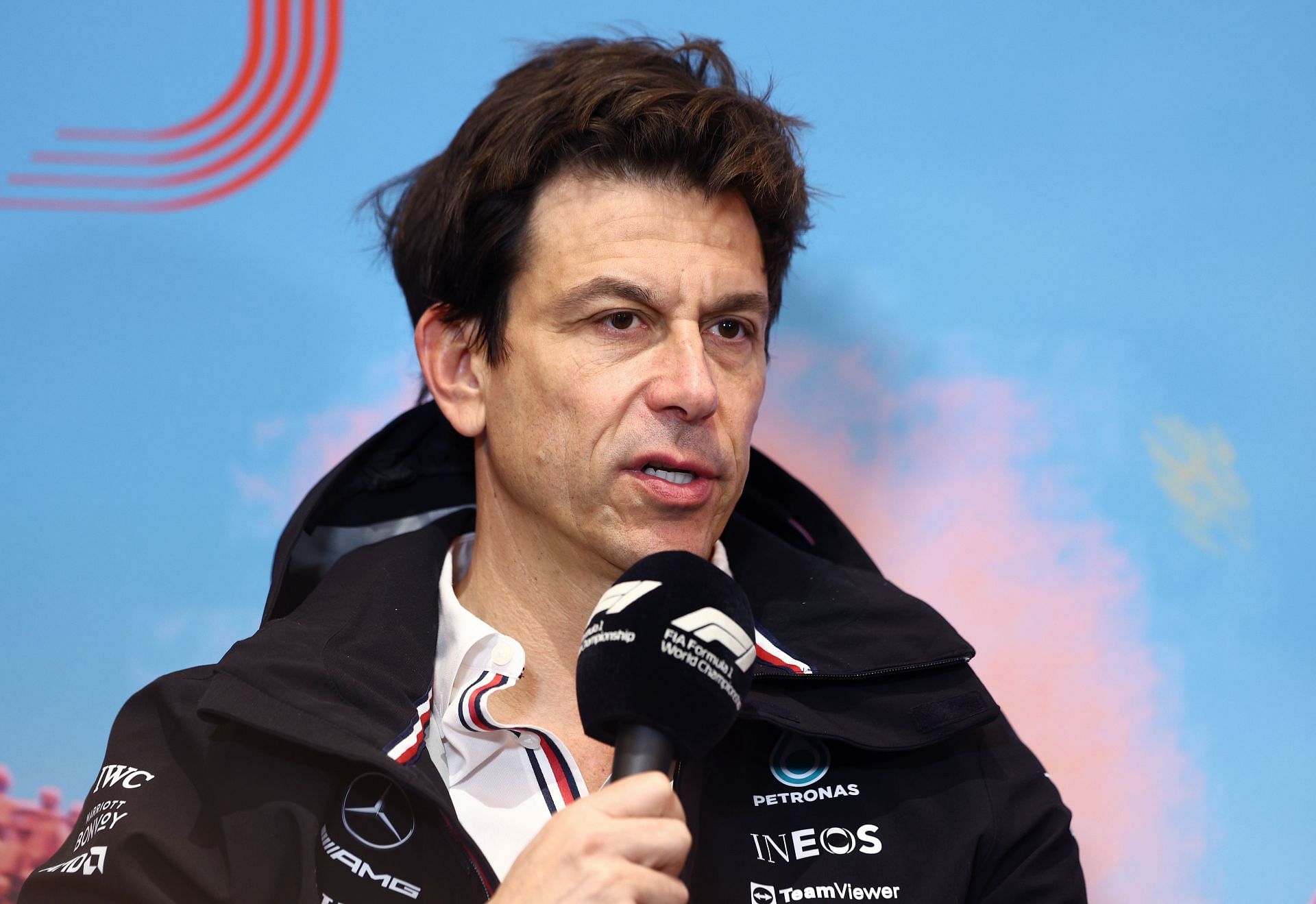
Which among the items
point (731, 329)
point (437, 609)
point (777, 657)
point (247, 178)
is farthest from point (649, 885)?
point (247, 178)

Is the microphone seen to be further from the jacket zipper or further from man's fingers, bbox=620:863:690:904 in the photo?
the jacket zipper

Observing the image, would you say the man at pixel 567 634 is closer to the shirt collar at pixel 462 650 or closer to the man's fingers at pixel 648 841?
the shirt collar at pixel 462 650

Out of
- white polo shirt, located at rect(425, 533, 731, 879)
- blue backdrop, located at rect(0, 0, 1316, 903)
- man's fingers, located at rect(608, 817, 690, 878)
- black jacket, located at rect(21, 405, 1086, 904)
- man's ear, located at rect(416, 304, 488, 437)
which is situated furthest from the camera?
blue backdrop, located at rect(0, 0, 1316, 903)

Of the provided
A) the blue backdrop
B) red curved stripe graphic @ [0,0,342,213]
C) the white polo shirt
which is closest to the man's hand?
the white polo shirt

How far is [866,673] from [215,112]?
4.42 ft

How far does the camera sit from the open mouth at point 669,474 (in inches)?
58.6

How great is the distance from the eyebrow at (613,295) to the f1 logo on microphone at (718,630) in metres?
0.52

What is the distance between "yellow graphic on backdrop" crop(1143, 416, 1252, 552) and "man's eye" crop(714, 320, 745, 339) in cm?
75

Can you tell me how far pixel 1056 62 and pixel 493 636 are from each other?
4.24 feet

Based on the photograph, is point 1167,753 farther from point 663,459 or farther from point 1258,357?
point 663,459

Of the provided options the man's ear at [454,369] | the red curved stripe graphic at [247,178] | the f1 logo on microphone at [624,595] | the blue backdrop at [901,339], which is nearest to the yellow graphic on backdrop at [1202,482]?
the blue backdrop at [901,339]

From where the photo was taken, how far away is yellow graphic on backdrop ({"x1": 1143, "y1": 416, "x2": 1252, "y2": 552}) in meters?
1.91

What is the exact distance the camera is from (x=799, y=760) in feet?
4.91

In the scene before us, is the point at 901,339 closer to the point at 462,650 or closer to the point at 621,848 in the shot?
the point at 462,650
